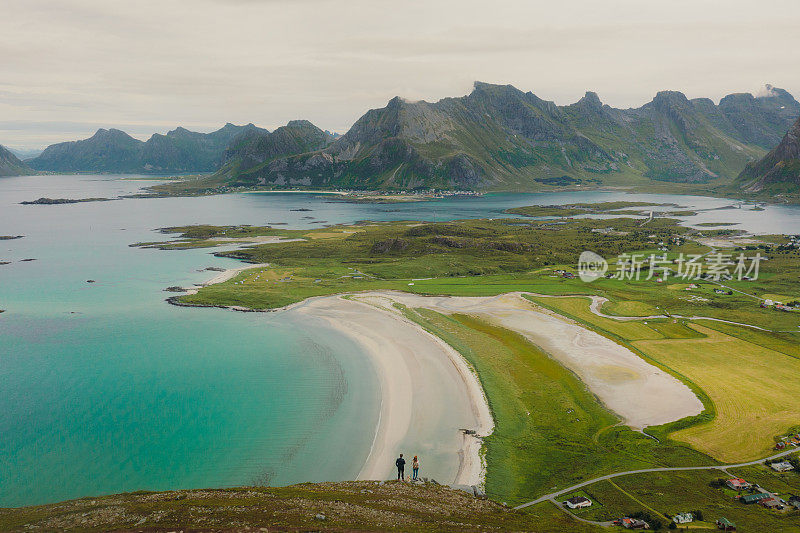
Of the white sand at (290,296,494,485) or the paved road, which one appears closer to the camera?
the paved road

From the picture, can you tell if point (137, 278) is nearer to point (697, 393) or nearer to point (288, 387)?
point (288, 387)

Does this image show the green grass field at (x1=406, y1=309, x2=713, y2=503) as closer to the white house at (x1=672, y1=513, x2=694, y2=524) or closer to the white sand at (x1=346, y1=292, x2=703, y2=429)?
the white sand at (x1=346, y1=292, x2=703, y2=429)

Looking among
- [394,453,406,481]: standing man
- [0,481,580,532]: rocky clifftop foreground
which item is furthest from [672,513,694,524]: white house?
Answer: [394,453,406,481]: standing man

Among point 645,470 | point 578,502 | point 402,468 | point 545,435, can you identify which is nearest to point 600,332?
point 545,435

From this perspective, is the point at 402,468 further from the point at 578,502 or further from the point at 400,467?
the point at 578,502

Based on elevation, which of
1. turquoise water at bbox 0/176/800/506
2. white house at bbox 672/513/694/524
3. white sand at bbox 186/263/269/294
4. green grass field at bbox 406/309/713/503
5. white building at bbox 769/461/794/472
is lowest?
turquoise water at bbox 0/176/800/506

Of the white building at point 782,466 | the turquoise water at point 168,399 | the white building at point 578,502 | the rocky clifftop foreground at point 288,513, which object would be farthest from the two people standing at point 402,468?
the white building at point 782,466

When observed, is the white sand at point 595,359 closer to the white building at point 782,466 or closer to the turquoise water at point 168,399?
the white building at point 782,466
